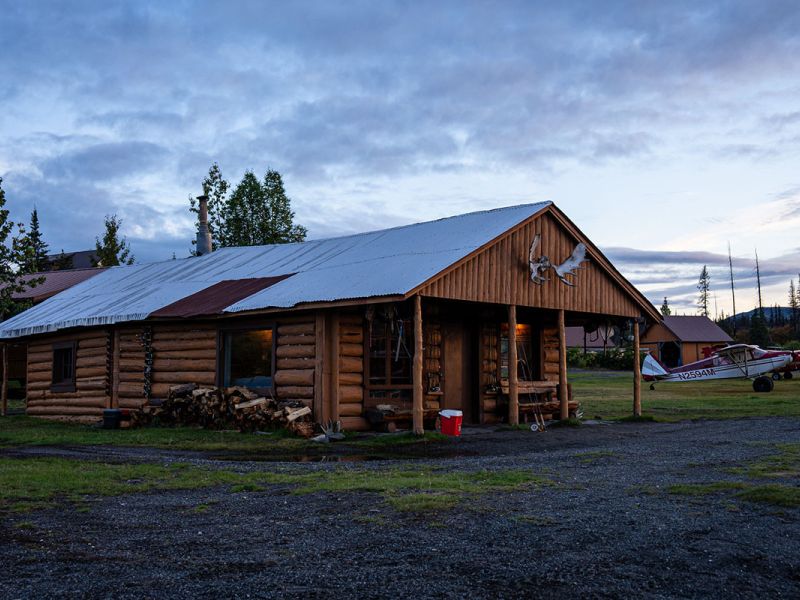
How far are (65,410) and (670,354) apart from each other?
57030 mm

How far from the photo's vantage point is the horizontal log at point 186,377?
19906 mm

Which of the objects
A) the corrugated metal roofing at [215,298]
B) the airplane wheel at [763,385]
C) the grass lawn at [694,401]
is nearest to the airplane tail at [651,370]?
the grass lawn at [694,401]

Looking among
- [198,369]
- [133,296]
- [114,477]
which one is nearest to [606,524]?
[114,477]

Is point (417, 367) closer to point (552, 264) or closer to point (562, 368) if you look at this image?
point (552, 264)

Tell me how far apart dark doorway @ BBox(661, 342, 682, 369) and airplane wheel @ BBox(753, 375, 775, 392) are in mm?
33062

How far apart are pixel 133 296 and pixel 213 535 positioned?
18552mm

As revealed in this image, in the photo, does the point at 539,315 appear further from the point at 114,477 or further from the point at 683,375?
the point at 683,375

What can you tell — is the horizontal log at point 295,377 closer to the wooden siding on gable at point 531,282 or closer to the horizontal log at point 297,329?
the horizontal log at point 297,329

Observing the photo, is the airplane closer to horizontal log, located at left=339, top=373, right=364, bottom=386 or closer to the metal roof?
horizontal log, located at left=339, top=373, right=364, bottom=386

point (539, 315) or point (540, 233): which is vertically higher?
point (540, 233)

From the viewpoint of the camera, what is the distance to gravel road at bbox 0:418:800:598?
5.41m

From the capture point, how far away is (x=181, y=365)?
818 inches

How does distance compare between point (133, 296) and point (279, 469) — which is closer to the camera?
point (279, 469)

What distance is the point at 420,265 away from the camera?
17.3 m
